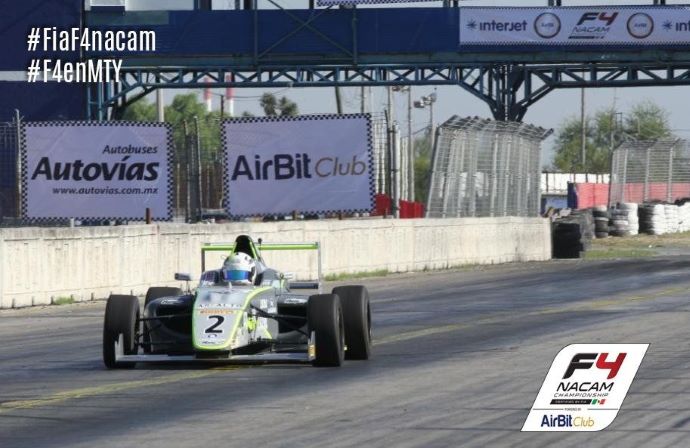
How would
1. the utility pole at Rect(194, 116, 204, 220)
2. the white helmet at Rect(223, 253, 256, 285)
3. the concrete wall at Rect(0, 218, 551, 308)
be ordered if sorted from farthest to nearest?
1. the utility pole at Rect(194, 116, 204, 220)
2. the concrete wall at Rect(0, 218, 551, 308)
3. the white helmet at Rect(223, 253, 256, 285)

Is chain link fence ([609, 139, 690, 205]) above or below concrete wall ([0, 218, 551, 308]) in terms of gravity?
above

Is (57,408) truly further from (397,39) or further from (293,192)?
(397,39)

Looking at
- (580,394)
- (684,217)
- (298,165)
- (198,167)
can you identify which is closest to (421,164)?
(684,217)

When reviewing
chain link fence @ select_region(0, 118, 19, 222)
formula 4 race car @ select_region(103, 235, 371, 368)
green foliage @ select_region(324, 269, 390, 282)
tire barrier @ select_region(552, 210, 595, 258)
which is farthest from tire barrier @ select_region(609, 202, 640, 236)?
formula 4 race car @ select_region(103, 235, 371, 368)

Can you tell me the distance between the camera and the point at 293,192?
32.4m

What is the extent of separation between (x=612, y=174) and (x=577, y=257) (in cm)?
2098

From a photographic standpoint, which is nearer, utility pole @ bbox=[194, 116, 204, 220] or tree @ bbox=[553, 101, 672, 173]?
utility pole @ bbox=[194, 116, 204, 220]

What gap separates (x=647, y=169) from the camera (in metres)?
61.4

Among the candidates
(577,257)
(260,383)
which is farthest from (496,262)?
(260,383)

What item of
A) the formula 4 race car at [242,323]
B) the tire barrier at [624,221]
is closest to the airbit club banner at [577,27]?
the tire barrier at [624,221]

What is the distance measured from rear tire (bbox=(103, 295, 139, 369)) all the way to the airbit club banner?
39132 millimetres

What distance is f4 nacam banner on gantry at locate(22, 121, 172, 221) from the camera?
29969 millimetres

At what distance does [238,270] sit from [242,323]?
2.82 feet

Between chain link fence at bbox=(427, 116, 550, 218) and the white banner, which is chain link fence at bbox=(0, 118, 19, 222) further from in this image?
the white banner
